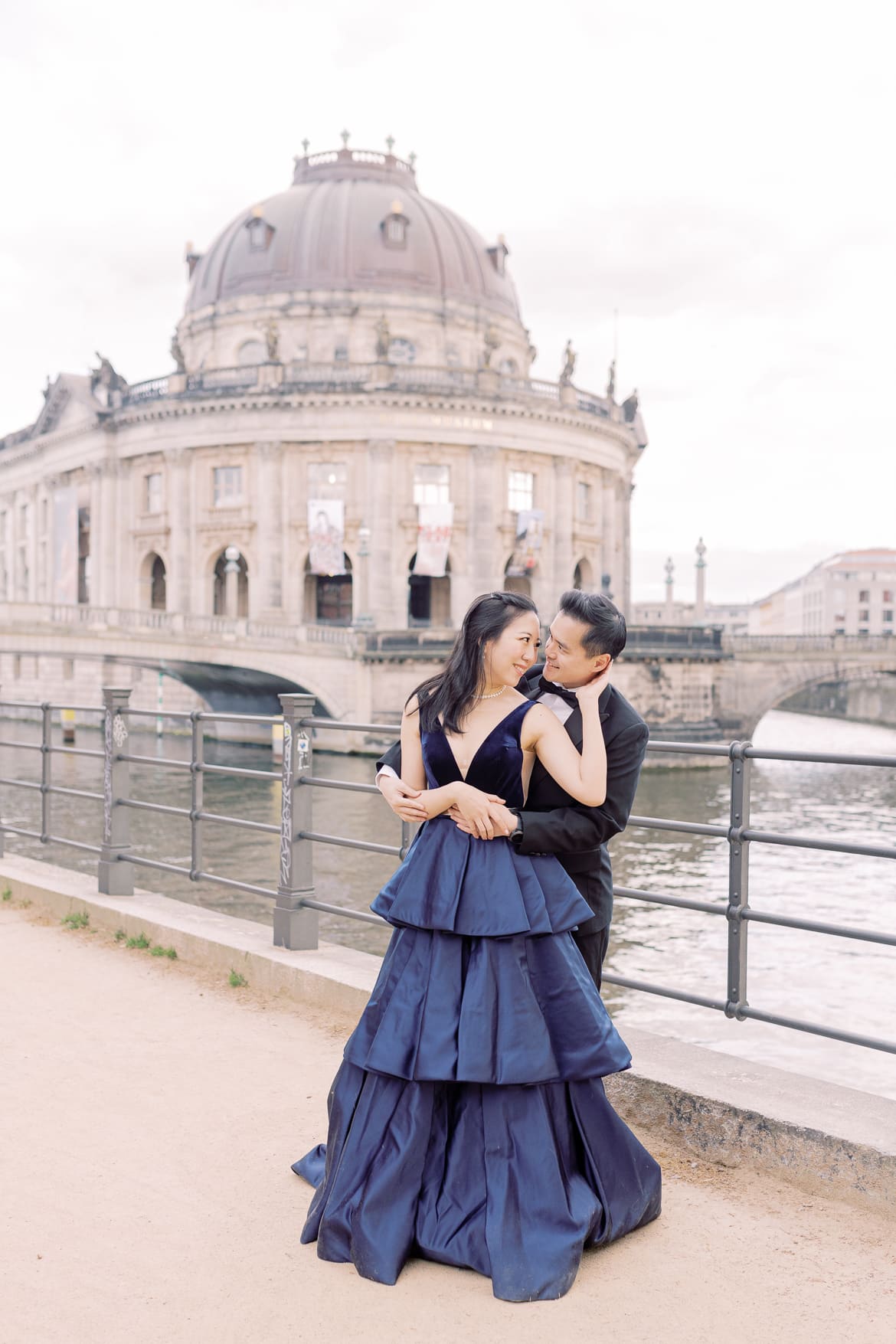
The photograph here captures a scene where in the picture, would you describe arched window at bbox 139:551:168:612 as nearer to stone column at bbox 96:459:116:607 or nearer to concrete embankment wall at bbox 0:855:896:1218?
stone column at bbox 96:459:116:607

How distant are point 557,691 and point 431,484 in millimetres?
44375

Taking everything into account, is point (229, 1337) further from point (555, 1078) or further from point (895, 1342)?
point (895, 1342)

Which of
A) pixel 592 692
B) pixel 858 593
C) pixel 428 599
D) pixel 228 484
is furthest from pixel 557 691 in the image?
pixel 858 593

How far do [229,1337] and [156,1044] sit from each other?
2235 mm

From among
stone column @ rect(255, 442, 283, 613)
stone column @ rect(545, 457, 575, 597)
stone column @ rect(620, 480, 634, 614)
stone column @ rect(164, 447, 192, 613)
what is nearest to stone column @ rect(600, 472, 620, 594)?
stone column @ rect(620, 480, 634, 614)

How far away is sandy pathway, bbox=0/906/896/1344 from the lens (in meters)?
2.87

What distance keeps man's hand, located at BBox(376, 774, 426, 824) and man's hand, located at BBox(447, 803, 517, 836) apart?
13 cm

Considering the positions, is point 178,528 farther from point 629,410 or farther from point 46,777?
point 46,777

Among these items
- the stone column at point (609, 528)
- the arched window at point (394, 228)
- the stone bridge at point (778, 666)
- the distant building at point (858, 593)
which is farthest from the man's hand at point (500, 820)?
the distant building at point (858, 593)

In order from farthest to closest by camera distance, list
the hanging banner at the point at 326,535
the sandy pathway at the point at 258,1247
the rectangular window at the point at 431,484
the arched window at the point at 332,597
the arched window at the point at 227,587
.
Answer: the arched window at the point at 332,597, the arched window at the point at 227,587, the rectangular window at the point at 431,484, the hanging banner at the point at 326,535, the sandy pathway at the point at 258,1247

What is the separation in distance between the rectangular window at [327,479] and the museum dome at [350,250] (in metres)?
11.1

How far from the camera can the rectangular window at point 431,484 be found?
155 ft

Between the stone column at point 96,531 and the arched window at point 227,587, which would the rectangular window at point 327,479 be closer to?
the arched window at point 227,587

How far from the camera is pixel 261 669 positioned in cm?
3694
